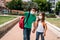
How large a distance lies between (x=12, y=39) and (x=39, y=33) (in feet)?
13.5

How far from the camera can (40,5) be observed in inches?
4409

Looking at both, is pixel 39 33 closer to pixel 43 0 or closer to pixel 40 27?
pixel 40 27

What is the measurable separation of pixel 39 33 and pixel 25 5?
9570 centimetres

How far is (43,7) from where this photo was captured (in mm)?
108750

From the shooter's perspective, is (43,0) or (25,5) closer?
(25,5)

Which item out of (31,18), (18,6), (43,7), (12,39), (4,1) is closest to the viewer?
(31,18)

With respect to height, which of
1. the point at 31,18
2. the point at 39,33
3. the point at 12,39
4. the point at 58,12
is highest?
the point at 31,18

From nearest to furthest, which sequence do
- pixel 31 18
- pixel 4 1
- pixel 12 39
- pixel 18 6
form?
pixel 31 18 < pixel 12 39 < pixel 18 6 < pixel 4 1

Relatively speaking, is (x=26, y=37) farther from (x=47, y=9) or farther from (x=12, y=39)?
(x=47, y=9)

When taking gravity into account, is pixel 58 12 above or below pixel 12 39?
below

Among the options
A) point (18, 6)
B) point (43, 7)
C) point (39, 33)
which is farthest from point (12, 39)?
point (43, 7)

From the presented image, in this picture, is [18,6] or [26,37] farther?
[18,6]

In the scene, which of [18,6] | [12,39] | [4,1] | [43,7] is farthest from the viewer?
[4,1]

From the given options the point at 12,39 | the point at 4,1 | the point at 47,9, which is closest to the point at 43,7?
the point at 47,9
